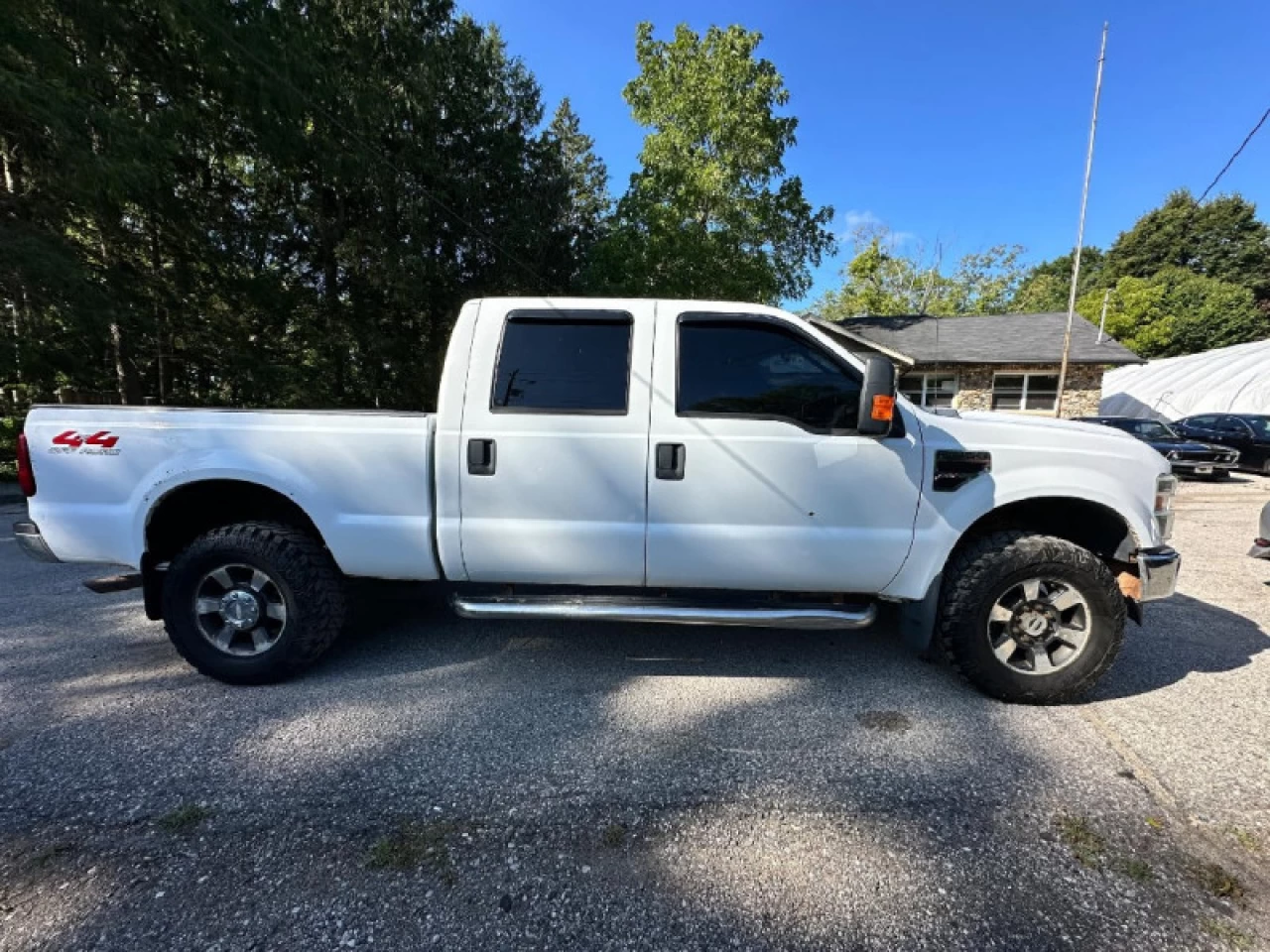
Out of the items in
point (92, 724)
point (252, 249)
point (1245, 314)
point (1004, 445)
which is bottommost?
point (92, 724)

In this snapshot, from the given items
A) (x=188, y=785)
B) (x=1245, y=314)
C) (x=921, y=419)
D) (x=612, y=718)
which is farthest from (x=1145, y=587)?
(x=1245, y=314)

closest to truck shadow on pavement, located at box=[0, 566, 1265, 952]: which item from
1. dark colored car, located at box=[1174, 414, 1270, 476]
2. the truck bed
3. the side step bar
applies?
the side step bar

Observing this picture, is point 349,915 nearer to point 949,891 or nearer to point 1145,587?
point 949,891

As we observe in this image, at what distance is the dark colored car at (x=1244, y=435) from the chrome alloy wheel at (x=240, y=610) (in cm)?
1966

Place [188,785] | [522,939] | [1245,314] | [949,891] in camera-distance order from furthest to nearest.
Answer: [1245,314]
[188,785]
[949,891]
[522,939]

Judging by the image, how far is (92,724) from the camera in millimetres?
2672

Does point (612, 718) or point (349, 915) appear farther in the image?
point (612, 718)

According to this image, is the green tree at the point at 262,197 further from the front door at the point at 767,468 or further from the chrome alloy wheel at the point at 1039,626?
the chrome alloy wheel at the point at 1039,626

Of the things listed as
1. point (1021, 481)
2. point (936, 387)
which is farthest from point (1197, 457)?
point (1021, 481)

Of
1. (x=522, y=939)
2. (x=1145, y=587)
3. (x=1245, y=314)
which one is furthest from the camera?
(x=1245, y=314)

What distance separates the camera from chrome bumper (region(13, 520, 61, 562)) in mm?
3041

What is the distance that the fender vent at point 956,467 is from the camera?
2830 millimetres

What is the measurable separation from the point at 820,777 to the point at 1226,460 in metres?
16.1

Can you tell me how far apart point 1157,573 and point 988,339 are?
20.5 m
